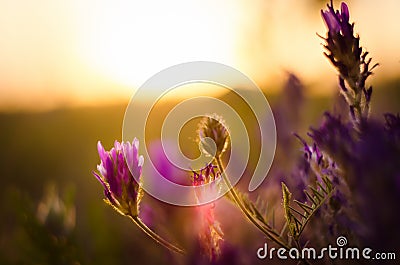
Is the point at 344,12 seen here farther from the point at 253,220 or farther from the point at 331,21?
the point at 253,220

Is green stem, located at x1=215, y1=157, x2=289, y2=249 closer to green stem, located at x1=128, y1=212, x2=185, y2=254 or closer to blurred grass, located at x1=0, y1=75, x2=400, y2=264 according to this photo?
green stem, located at x1=128, y1=212, x2=185, y2=254

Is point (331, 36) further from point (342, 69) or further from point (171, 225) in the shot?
point (171, 225)

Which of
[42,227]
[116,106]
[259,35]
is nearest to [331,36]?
[42,227]

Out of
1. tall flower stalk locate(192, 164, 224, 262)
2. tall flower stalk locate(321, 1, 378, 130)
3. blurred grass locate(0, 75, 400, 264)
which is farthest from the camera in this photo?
blurred grass locate(0, 75, 400, 264)

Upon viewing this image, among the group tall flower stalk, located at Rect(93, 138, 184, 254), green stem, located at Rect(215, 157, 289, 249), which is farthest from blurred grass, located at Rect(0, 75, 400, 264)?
green stem, located at Rect(215, 157, 289, 249)

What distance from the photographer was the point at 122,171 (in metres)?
1.15

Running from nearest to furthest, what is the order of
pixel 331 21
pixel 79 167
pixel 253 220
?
pixel 253 220 < pixel 331 21 < pixel 79 167

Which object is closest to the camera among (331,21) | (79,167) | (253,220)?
(253,220)

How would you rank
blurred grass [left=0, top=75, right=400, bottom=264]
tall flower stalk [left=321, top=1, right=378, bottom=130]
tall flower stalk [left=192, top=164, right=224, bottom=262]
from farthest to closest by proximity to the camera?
blurred grass [left=0, top=75, right=400, bottom=264] < tall flower stalk [left=321, top=1, right=378, bottom=130] < tall flower stalk [left=192, top=164, right=224, bottom=262]

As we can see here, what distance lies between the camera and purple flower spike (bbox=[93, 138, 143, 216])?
3.75 feet

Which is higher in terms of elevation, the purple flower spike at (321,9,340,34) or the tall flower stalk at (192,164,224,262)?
the purple flower spike at (321,9,340,34)

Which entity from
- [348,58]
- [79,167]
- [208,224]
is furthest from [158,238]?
[79,167]

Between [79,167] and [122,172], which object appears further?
[79,167]

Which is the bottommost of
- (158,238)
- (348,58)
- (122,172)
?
(158,238)
